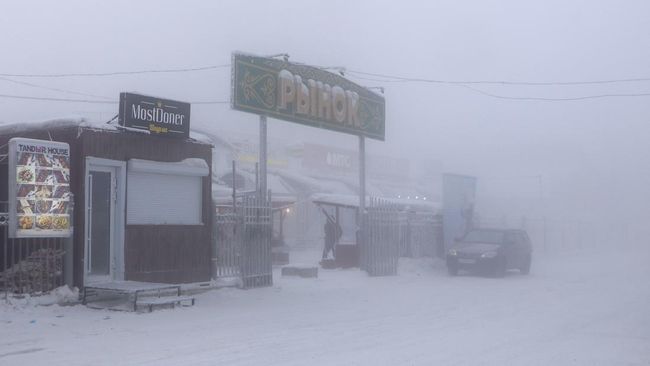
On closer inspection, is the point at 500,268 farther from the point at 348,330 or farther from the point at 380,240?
the point at 348,330

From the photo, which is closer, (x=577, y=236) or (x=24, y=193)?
(x=24, y=193)

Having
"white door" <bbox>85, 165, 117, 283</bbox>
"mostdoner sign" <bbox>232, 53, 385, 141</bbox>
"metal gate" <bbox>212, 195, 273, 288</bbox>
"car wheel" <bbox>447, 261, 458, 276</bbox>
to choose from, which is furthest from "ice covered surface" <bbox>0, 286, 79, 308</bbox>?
"car wheel" <bbox>447, 261, 458, 276</bbox>

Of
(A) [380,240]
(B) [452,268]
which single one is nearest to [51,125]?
(A) [380,240]

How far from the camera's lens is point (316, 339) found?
33.8ft

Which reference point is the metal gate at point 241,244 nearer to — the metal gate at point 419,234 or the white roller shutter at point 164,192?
the white roller shutter at point 164,192

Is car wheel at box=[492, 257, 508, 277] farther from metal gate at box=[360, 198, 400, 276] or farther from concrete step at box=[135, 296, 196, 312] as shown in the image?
concrete step at box=[135, 296, 196, 312]

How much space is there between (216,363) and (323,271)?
564 inches

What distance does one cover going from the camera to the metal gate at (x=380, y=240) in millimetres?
22203

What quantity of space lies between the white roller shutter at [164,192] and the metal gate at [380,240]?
7.29 m

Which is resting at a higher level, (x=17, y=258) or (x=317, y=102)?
(x=317, y=102)

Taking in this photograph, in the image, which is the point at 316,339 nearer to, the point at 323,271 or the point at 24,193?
the point at 24,193

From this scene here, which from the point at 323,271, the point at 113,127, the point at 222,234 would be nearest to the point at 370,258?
the point at 323,271

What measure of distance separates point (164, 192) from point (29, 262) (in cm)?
362

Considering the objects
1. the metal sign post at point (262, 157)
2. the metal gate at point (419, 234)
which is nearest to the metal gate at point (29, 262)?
the metal sign post at point (262, 157)
